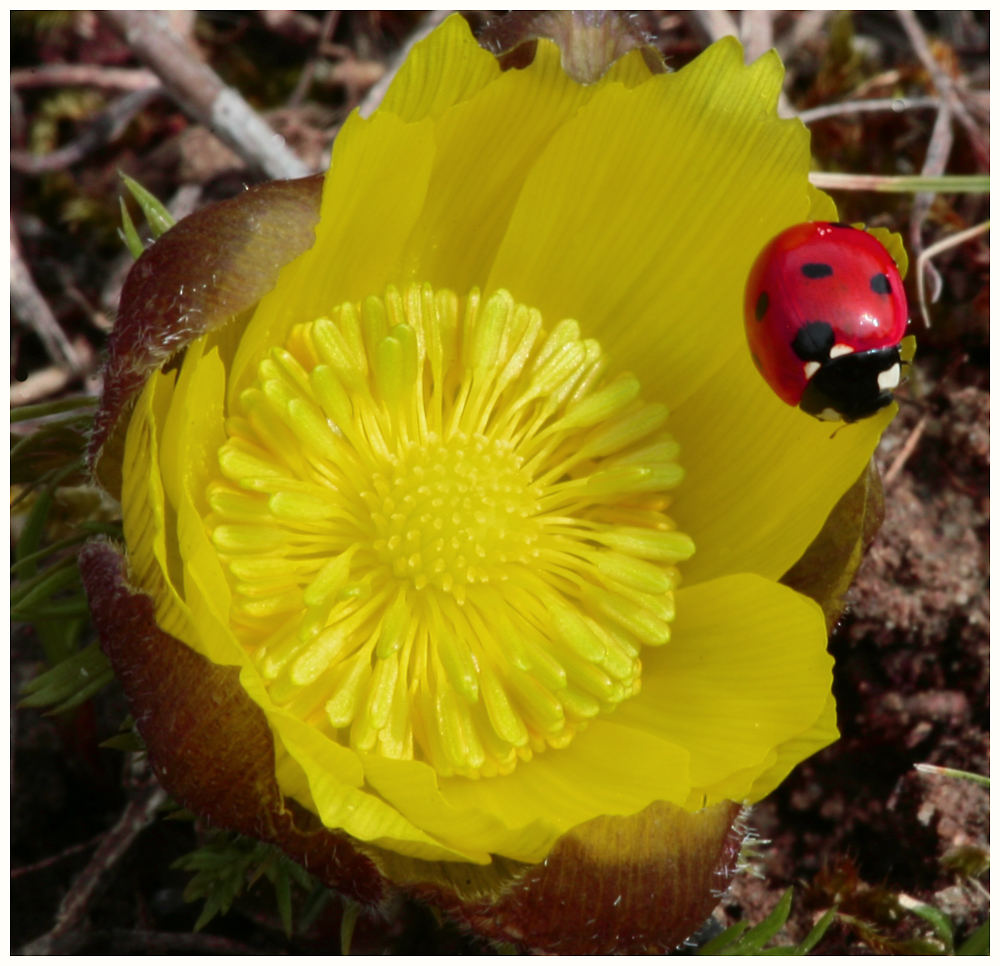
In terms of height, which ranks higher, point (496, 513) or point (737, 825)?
point (496, 513)

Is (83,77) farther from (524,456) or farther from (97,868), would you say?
(97,868)

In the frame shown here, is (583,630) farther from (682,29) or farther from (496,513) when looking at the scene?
(682,29)

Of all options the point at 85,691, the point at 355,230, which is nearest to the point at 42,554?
the point at 85,691

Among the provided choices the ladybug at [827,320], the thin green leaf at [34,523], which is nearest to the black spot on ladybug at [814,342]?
the ladybug at [827,320]

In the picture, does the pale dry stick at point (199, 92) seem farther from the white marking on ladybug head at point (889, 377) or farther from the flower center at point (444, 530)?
the white marking on ladybug head at point (889, 377)

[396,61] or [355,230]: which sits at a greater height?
[396,61]

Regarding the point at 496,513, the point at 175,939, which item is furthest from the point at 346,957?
the point at 496,513
